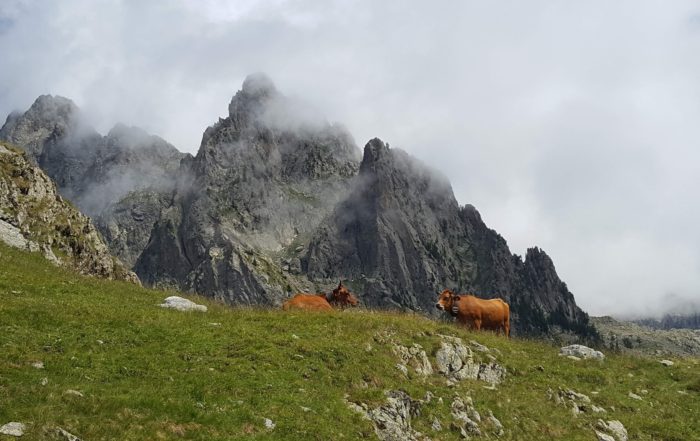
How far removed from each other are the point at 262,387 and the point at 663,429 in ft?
61.9

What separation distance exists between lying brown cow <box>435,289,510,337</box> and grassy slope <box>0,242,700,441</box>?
4.78 metres

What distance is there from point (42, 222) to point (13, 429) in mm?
34192

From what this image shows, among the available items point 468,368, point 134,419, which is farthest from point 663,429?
point 134,419

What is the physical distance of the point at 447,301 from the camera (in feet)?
130

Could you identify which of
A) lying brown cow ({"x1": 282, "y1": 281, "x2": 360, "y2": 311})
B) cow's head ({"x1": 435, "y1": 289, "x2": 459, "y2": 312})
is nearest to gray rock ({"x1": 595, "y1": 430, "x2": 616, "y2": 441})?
cow's head ({"x1": 435, "y1": 289, "x2": 459, "y2": 312})

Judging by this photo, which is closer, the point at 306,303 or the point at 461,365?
the point at 461,365

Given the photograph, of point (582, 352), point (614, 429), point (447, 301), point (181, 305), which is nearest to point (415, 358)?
point (614, 429)

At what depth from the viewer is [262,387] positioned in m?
19.8

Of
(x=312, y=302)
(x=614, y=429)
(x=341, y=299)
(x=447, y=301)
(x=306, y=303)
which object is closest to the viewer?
(x=614, y=429)

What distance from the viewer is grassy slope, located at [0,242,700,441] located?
16359 mm

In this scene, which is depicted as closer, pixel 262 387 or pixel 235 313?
pixel 262 387

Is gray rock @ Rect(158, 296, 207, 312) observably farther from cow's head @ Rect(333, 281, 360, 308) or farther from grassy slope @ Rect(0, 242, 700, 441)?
cow's head @ Rect(333, 281, 360, 308)

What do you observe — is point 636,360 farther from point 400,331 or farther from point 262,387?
point 262,387

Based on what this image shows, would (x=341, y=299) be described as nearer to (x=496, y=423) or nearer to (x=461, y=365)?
(x=461, y=365)
